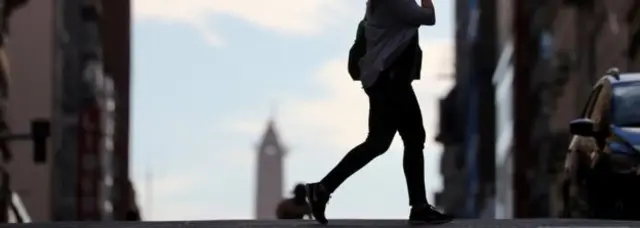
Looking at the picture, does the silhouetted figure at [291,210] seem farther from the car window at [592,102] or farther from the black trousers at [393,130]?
the black trousers at [393,130]

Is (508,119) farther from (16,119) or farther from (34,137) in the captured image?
(34,137)

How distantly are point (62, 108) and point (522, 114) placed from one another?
16418 mm

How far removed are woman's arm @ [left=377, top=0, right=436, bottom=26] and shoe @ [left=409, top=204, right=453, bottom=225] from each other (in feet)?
3.51

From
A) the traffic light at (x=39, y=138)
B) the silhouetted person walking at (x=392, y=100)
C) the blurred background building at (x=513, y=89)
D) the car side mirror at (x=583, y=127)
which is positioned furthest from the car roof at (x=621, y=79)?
the traffic light at (x=39, y=138)

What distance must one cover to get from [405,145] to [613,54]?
33908mm

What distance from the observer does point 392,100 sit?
420 inches

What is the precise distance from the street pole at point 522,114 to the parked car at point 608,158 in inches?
1945

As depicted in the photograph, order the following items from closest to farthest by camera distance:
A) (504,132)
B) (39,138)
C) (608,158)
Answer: (608,158)
(39,138)
(504,132)

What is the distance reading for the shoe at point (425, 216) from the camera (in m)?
10.8

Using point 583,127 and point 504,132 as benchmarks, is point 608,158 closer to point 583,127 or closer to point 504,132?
point 583,127

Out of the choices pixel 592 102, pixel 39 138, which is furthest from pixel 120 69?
pixel 592 102

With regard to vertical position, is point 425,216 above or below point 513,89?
above

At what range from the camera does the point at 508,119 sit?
237ft

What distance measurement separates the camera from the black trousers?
419 inches
